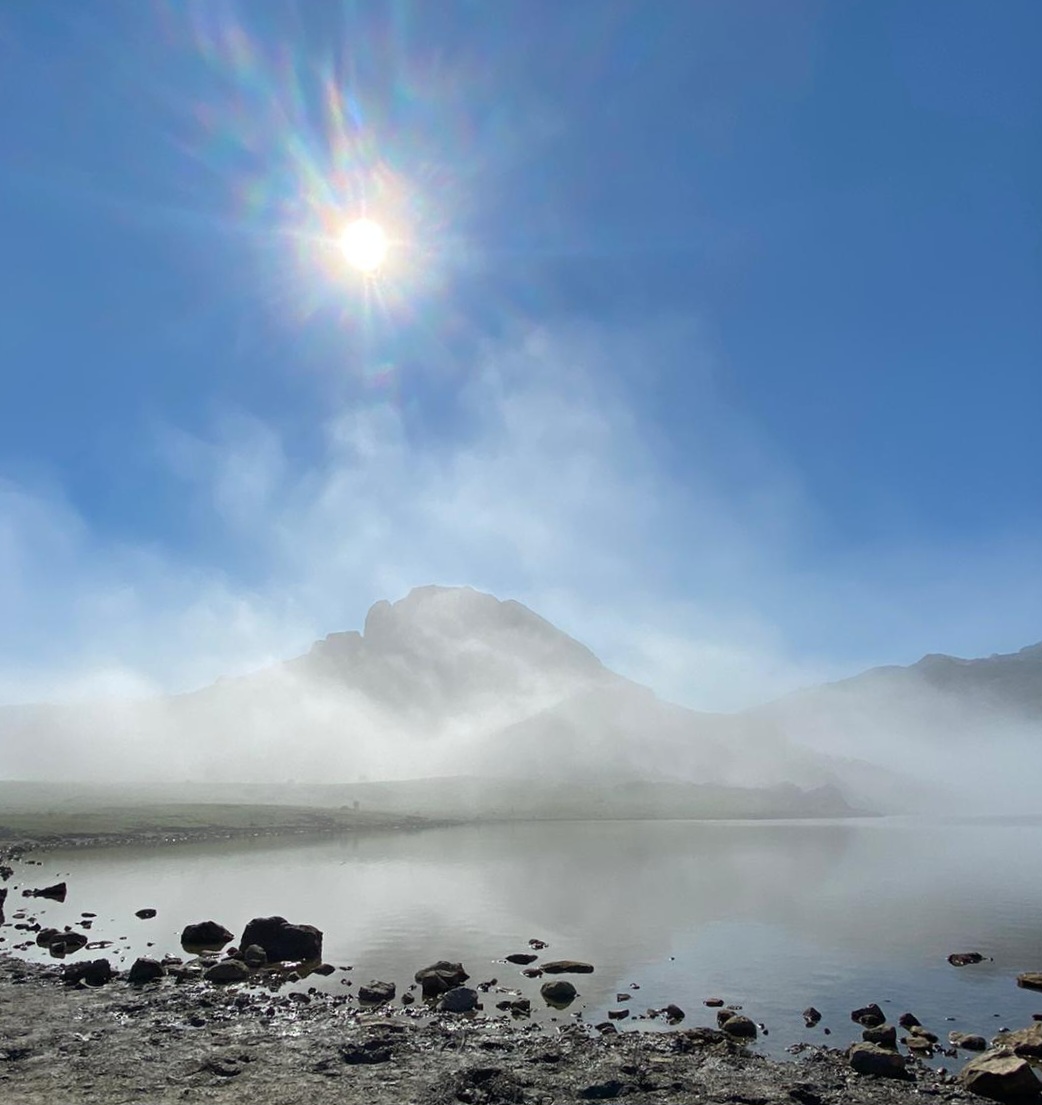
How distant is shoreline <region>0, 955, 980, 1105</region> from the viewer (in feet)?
85.7

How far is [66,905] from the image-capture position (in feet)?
252

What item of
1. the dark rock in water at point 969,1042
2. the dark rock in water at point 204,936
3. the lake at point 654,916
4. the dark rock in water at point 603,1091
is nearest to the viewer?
the dark rock in water at point 603,1091

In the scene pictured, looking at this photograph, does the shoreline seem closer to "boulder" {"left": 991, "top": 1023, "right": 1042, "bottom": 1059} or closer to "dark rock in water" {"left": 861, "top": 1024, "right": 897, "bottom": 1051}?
"dark rock in water" {"left": 861, "top": 1024, "right": 897, "bottom": 1051}

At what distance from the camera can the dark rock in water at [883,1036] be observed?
32.6 metres

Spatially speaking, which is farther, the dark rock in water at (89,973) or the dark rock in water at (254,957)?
the dark rock in water at (254,957)

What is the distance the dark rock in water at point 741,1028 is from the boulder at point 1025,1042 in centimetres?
999

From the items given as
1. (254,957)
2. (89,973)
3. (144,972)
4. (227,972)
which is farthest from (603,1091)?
(89,973)

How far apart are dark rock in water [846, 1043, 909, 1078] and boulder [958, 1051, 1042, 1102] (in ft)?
6.89

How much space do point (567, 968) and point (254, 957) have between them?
20.3 m

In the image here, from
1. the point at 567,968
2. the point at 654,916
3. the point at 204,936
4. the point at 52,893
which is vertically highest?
the point at 204,936

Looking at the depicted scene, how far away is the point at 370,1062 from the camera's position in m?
29.6

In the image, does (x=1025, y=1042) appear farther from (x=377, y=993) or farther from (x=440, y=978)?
(x=377, y=993)

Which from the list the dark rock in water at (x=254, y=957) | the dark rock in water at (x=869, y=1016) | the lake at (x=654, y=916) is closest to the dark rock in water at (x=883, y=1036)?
the lake at (x=654, y=916)

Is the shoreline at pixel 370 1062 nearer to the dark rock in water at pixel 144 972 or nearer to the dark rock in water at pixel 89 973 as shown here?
the dark rock in water at pixel 89 973
